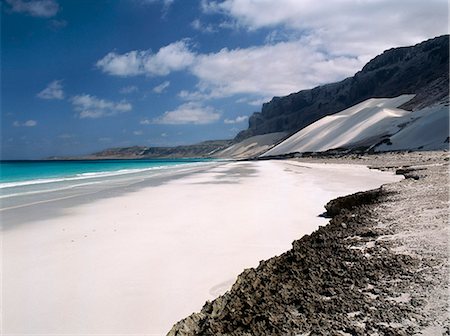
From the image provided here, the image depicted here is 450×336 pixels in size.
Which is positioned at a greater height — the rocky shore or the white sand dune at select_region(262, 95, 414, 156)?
the white sand dune at select_region(262, 95, 414, 156)

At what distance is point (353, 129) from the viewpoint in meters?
70.1

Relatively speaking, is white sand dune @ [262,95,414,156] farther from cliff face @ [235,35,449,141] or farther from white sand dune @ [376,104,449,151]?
white sand dune @ [376,104,449,151]

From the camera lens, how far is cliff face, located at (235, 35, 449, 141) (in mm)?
86438

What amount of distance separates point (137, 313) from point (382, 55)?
5656 inches

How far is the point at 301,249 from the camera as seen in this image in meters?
4.65

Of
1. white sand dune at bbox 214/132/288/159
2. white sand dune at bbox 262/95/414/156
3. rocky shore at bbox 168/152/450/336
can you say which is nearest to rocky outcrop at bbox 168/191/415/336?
rocky shore at bbox 168/152/450/336

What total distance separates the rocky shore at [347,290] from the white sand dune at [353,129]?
56.2 m

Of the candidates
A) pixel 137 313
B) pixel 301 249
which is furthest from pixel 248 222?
pixel 137 313

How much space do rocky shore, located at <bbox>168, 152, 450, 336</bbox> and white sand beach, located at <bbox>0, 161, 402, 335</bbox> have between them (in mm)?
709

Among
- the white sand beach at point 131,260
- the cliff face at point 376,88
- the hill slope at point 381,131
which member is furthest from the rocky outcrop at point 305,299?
the cliff face at point 376,88

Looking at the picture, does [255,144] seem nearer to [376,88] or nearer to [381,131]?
[376,88]

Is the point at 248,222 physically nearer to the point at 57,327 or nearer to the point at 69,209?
the point at 57,327

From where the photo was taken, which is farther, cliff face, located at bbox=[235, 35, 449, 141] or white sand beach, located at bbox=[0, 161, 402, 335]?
cliff face, located at bbox=[235, 35, 449, 141]

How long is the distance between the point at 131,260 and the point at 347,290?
3513 mm
